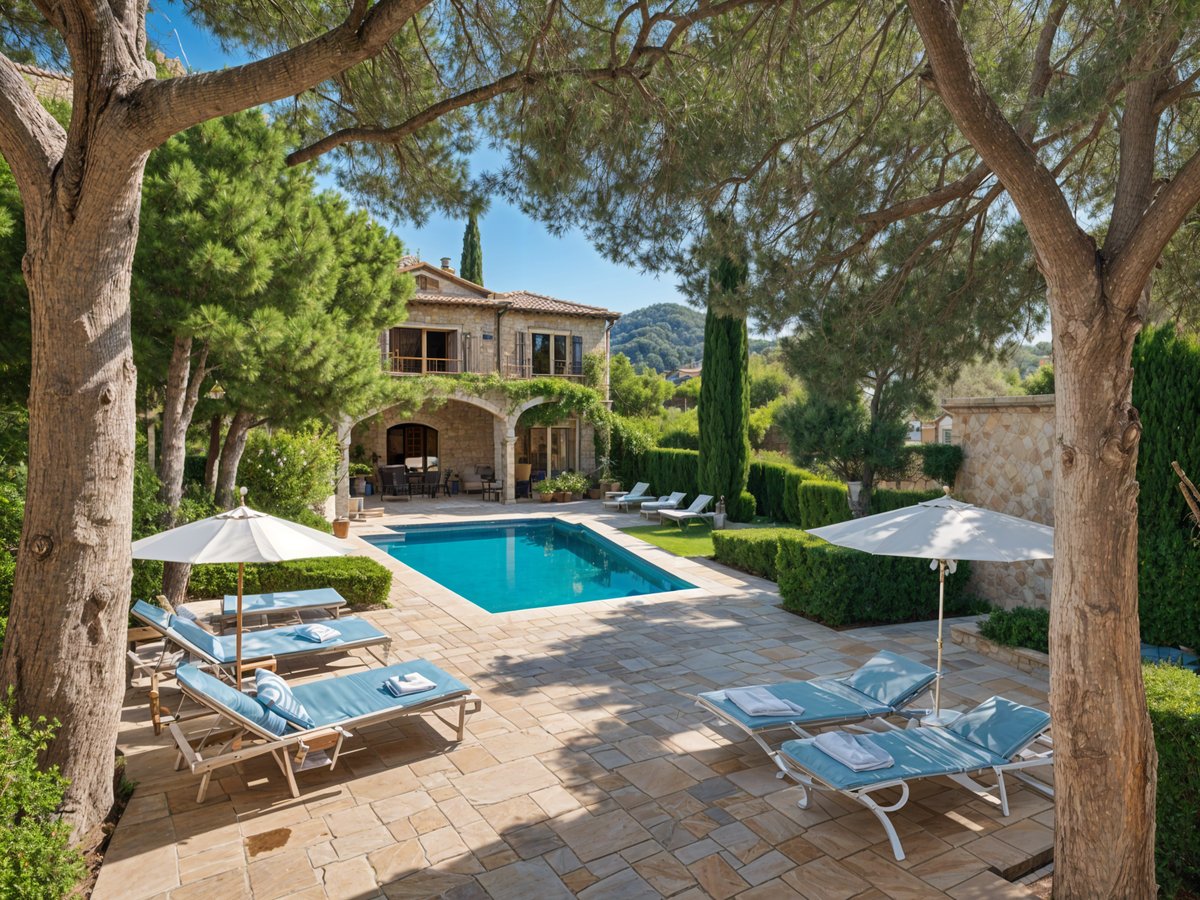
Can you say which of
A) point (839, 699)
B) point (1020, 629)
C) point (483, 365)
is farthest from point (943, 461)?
point (483, 365)

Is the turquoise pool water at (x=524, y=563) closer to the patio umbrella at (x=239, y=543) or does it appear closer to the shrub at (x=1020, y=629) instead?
the shrub at (x=1020, y=629)

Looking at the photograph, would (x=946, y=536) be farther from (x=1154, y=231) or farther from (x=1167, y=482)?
(x=1167, y=482)

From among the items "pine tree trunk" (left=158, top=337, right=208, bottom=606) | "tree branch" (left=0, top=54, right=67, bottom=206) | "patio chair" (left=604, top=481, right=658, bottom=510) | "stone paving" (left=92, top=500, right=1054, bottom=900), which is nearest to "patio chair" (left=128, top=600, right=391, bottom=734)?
"stone paving" (left=92, top=500, right=1054, bottom=900)

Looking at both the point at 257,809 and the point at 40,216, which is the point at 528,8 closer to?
the point at 40,216

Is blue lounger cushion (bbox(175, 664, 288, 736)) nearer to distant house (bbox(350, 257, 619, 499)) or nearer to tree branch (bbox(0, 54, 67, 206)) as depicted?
tree branch (bbox(0, 54, 67, 206))

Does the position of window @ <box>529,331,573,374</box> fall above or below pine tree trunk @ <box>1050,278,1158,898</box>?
above

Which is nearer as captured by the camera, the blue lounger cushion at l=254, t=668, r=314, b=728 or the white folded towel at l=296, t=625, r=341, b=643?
the blue lounger cushion at l=254, t=668, r=314, b=728

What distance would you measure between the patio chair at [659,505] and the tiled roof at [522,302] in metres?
7.88

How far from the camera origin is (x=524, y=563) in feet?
47.5

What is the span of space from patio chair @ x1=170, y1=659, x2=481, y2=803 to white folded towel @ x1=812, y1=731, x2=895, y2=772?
248 centimetres

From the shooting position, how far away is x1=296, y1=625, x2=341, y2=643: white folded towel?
6.87m

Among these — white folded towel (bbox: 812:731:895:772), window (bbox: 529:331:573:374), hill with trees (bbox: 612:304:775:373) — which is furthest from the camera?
hill with trees (bbox: 612:304:775:373)

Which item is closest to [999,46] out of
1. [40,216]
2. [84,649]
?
[40,216]

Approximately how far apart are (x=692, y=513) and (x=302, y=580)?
9053 millimetres
